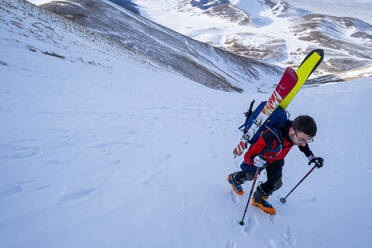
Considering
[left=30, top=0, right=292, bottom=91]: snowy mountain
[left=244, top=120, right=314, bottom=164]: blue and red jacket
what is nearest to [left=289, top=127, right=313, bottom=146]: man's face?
[left=244, top=120, right=314, bottom=164]: blue and red jacket

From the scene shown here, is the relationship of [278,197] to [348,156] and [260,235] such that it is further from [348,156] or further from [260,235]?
[348,156]

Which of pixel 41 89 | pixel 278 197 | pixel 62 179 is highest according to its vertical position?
pixel 278 197

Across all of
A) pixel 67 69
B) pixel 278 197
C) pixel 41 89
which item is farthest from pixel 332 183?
pixel 67 69

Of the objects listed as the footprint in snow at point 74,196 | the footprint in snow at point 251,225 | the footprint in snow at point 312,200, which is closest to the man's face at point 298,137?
the footprint in snow at point 251,225

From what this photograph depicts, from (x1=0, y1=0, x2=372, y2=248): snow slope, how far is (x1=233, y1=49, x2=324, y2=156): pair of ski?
1331mm

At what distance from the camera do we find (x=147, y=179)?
354 centimetres

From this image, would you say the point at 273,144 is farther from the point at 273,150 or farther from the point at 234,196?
the point at 234,196

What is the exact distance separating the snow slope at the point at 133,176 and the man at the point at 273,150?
45 cm

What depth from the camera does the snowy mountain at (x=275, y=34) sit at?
92000 millimetres

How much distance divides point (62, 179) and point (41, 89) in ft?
15.0

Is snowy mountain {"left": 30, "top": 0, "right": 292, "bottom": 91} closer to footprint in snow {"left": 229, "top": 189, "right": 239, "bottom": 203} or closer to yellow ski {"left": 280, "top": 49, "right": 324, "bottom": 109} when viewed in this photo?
yellow ski {"left": 280, "top": 49, "right": 324, "bottom": 109}

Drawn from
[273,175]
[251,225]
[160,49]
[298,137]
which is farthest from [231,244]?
[160,49]

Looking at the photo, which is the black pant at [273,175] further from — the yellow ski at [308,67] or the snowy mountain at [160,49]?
the snowy mountain at [160,49]

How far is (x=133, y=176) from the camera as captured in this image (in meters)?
3.51
